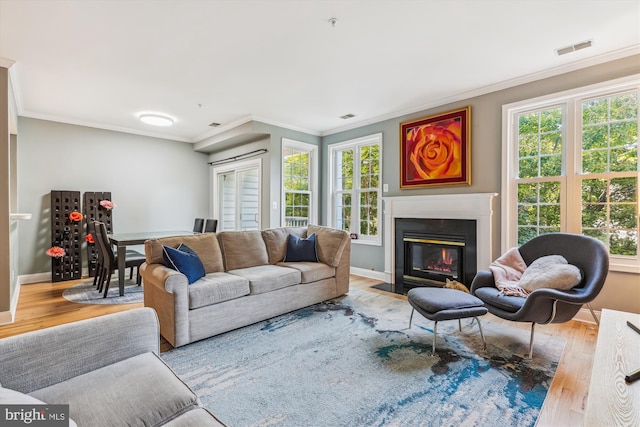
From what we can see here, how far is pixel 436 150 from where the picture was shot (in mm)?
4246

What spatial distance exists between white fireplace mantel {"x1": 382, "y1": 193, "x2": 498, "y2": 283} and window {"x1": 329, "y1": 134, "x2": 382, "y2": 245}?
308 millimetres

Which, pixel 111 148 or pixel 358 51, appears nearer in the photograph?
pixel 358 51

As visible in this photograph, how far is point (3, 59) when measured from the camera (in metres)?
3.02

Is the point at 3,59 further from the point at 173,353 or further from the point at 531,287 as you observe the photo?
the point at 531,287

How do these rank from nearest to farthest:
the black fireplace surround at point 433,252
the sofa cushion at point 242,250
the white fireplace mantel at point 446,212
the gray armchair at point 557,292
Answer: the gray armchair at point 557,292
the sofa cushion at point 242,250
the white fireplace mantel at point 446,212
the black fireplace surround at point 433,252

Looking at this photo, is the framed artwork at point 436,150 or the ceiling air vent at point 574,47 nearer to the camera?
the ceiling air vent at point 574,47

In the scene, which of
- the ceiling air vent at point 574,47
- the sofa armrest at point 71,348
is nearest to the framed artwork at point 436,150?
the ceiling air vent at point 574,47

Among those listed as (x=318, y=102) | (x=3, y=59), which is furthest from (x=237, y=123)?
(x=3, y=59)

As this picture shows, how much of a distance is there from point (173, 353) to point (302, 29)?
2.85 meters

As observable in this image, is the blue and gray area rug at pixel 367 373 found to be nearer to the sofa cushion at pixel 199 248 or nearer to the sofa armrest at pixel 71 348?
the sofa armrest at pixel 71 348

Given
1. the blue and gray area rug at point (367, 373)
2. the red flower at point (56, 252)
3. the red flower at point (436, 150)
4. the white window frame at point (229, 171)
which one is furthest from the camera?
the white window frame at point (229, 171)

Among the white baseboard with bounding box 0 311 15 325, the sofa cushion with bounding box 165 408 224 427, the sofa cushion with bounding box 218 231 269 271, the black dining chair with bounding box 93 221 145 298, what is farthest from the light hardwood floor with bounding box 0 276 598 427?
the sofa cushion with bounding box 165 408 224 427

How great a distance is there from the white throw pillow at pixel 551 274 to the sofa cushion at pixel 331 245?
6.29 ft

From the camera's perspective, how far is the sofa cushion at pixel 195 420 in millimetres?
1020
